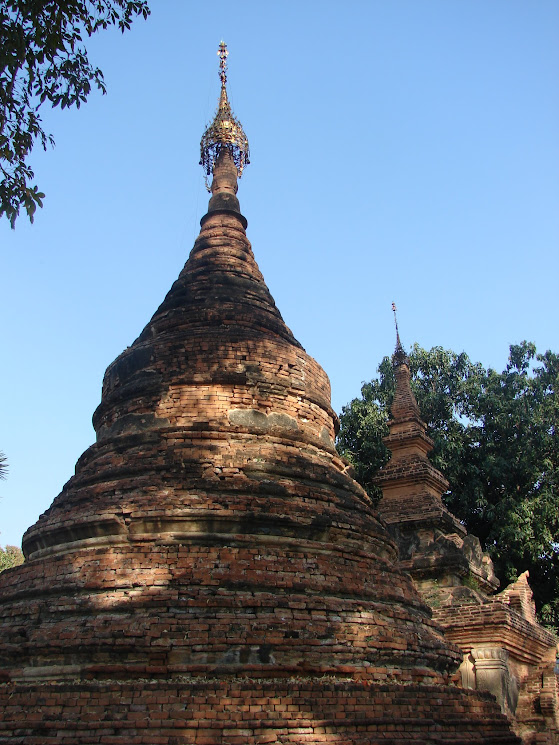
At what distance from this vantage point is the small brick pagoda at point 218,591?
19.7ft

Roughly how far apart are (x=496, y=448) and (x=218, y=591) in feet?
60.0

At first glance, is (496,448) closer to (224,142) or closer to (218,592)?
(224,142)

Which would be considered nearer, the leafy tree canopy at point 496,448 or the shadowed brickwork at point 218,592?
the shadowed brickwork at point 218,592

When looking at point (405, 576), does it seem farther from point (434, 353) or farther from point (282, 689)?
point (434, 353)

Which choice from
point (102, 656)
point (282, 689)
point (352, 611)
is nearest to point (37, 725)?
point (102, 656)

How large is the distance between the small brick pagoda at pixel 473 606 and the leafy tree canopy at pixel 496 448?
6456 mm

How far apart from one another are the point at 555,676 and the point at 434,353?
16.3m

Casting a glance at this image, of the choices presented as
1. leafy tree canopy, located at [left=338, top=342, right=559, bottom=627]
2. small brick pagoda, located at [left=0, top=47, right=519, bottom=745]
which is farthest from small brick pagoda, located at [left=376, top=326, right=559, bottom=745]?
leafy tree canopy, located at [left=338, top=342, right=559, bottom=627]

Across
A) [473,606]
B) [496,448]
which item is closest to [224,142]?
[473,606]

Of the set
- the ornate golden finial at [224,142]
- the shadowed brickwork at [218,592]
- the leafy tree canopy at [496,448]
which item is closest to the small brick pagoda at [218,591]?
the shadowed brickwork at [218,592]

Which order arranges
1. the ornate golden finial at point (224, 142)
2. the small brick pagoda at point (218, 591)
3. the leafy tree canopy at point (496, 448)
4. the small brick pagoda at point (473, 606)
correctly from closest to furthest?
1. the small brick pagoda at point (218, 591)
2. the small brick pagoda at point (473, 606)
3. the ornate golden finial at point (224, 142)
4. the leafy tree canopy at point (496, 448)

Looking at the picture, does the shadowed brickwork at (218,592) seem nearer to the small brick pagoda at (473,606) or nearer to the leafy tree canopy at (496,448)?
the small brick pagoda at (473,606)

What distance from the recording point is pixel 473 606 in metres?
11.5

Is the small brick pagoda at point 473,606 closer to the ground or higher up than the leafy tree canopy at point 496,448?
closer to the ground
